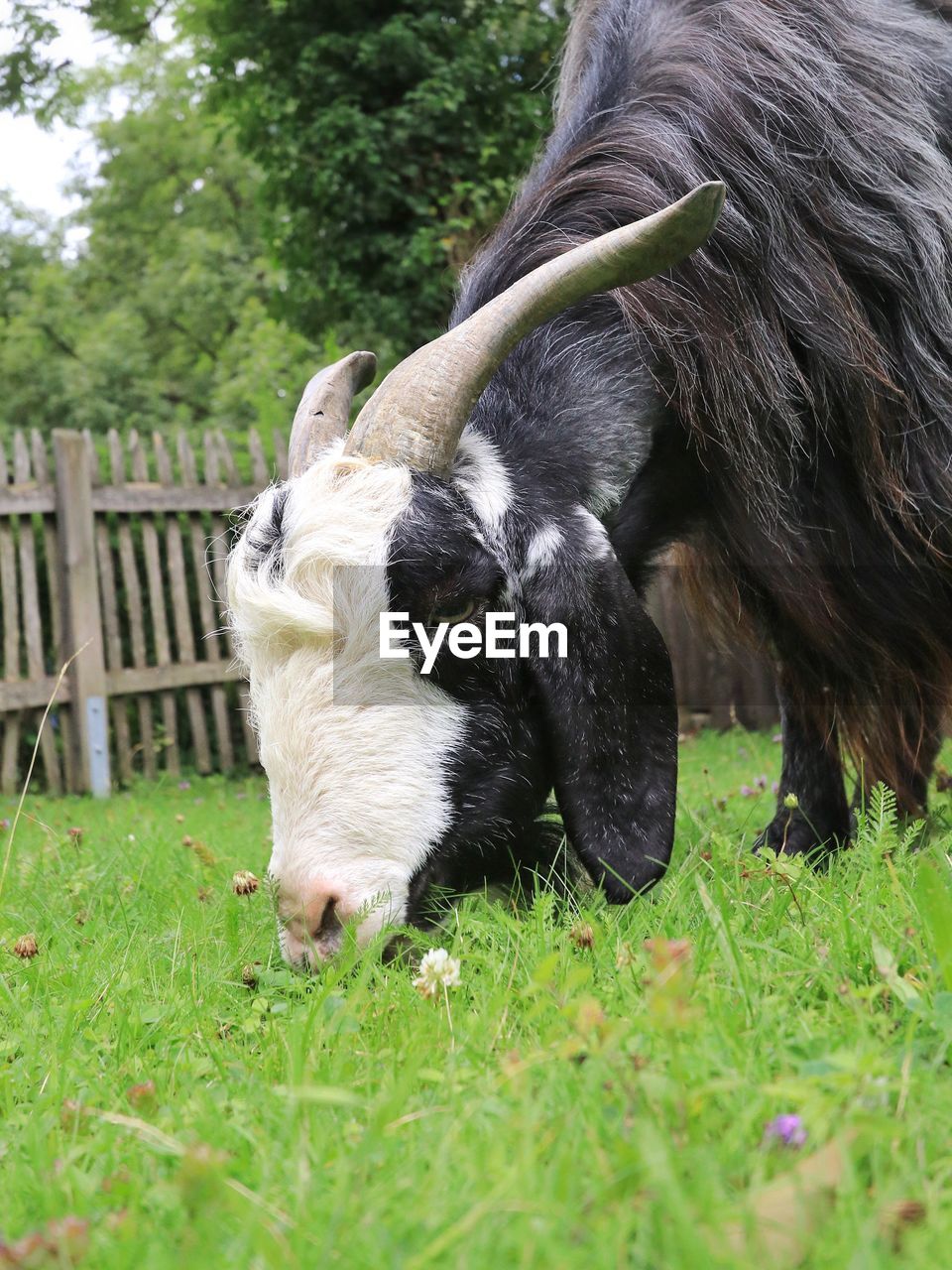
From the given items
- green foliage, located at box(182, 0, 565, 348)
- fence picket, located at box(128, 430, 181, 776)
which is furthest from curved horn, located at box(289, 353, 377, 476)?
green foliage, located at box(182, 0, 565, 348)

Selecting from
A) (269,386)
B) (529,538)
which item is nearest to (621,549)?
(529,538)

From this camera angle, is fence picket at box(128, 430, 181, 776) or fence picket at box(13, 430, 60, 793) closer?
fence picket at box(13, 430, 60, 793)

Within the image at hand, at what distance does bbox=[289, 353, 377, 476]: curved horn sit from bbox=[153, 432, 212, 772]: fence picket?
5.79 m

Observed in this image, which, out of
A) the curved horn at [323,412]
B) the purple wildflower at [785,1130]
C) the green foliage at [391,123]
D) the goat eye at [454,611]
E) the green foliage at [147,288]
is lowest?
the purple wildflower at [785,1130]

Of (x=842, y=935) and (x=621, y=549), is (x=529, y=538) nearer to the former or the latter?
(x=621, y=549)

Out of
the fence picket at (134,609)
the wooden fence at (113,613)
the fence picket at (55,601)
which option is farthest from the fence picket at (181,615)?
the fence picket at (55,601)

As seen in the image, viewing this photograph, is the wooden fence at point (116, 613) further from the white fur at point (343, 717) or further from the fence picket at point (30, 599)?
the white fur at point (343, 717)

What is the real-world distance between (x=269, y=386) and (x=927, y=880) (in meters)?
23.0

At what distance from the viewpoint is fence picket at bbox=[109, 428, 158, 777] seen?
356 inches

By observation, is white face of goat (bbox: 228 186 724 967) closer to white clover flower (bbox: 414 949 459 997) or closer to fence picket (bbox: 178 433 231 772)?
white clover flower (bbox: 414 949 459 997)

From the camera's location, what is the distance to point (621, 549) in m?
3.33

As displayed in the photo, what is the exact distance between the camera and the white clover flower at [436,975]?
7.09ft

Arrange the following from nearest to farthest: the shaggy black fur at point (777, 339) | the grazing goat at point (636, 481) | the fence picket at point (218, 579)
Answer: the grazing goat at point (636, 481)
the shaggy black fur at point (777, 339)
the fence picket at point (218, 579)

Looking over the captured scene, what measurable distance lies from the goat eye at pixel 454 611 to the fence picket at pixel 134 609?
6745 mm
